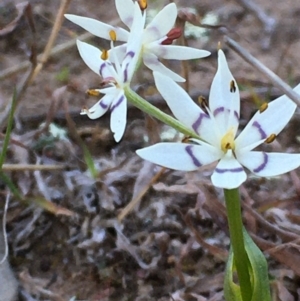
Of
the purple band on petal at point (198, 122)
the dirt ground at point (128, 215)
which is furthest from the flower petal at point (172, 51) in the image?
the dirt ground at point (128, 215)

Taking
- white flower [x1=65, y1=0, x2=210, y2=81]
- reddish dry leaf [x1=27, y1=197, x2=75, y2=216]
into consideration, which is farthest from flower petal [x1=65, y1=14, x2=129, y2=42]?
reddish dry leaf [x1=27, y1=197, x2=75, y2=216]

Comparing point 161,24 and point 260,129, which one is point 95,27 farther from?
point 260,129

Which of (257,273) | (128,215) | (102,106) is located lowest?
(128,215)

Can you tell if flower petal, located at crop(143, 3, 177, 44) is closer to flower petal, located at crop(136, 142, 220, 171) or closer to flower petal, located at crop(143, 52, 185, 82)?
flower petal, located at crop(143, 52, 185, 82)

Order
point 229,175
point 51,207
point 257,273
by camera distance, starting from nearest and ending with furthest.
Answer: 1. point 229,175
2. point 257,273
3. point 51,207

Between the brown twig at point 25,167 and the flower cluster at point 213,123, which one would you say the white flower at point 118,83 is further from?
the brown twig at point 25,167

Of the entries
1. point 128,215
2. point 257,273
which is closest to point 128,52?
point 257,273

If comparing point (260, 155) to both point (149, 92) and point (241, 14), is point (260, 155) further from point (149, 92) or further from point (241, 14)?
point (241, 14)
